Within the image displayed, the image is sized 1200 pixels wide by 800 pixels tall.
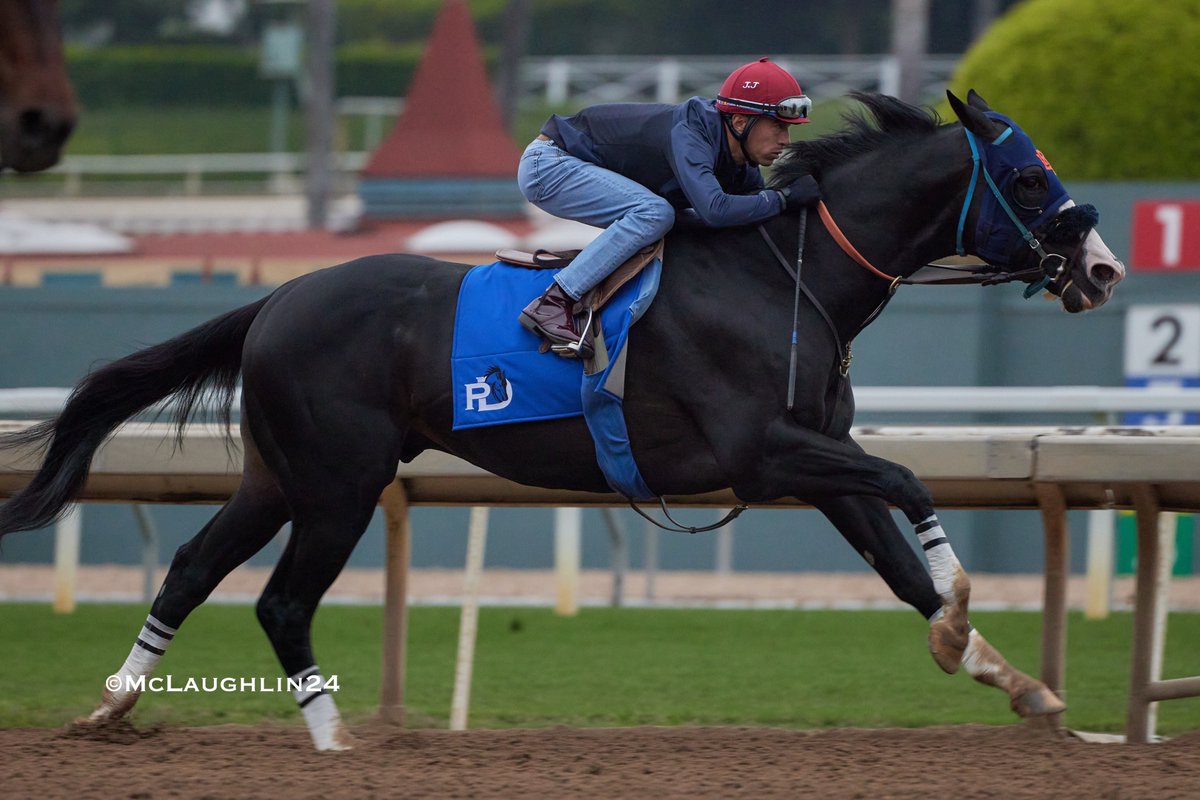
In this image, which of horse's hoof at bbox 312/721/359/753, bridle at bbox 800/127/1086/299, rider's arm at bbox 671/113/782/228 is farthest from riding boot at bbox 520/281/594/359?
horse's hoof at bbox 312/721/359/753

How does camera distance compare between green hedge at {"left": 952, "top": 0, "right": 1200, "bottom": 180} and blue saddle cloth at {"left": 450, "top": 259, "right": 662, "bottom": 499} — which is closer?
blue saddle cloth at {"left": 450, "top": 259, "right": 662, "bottom": 499}

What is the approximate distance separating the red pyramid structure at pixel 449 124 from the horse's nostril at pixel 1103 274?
492 inches

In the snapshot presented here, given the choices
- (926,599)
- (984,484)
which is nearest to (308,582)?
(926,599)

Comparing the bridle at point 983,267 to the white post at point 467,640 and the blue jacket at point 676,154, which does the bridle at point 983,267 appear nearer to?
the blue jacket at point 676,154

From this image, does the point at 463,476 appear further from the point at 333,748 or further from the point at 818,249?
the point at 818,249

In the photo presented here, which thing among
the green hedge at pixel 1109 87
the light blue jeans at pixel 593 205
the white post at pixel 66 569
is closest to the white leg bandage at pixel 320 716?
the light blue jeans at pixel 593 205

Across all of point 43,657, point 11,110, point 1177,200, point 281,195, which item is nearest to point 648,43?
point 281,195

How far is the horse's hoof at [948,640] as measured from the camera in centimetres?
396

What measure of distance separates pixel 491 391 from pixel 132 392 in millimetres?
1221

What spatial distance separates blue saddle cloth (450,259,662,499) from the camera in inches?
166

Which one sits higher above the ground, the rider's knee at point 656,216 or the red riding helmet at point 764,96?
the red riding helmet at point 764,96

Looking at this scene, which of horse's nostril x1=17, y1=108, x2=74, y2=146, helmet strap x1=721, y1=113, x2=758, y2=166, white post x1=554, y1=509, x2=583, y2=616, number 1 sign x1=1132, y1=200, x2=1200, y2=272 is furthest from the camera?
number 1 sign x1=1132, y1=200, x2=1200, y2=272

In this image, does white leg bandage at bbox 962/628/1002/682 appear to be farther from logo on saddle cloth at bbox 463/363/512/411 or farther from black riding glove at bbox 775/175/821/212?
logo on saddle cloth at bbox 463/363/512/411

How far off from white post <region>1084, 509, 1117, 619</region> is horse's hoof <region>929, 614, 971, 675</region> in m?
3.37
